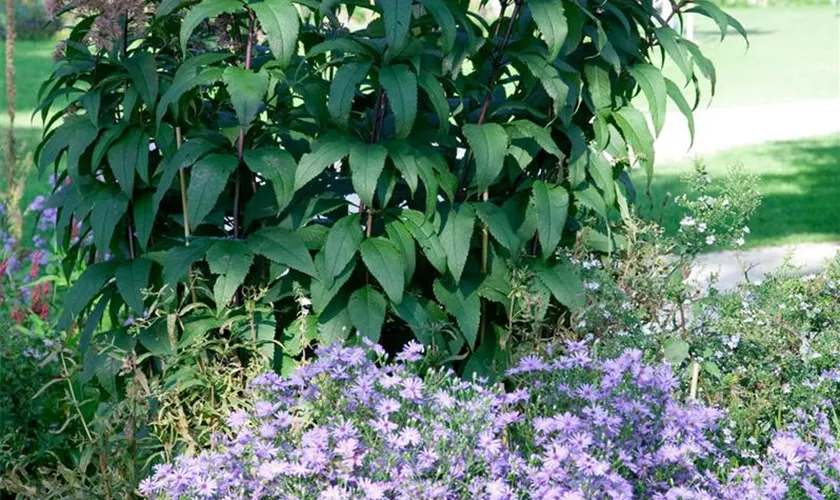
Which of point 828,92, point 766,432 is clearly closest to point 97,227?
point 766,432

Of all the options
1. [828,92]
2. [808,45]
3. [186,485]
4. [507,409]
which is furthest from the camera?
[808,45]

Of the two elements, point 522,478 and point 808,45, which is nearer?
point 522,478

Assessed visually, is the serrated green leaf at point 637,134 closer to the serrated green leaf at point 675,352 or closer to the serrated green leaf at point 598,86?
the serrated green leaf at point 598,86

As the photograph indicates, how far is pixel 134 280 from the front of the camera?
12.0 ft

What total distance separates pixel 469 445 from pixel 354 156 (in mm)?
1097

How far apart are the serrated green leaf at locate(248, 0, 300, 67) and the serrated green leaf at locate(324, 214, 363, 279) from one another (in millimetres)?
508

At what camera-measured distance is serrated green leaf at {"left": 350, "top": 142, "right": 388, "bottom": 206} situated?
3.37m

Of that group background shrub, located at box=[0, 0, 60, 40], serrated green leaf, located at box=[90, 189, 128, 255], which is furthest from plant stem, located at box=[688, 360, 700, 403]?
background shrub, located at box=[0, 0, 60, 40]

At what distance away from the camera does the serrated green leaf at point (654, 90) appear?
3812mm

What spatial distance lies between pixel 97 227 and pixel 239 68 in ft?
2.09

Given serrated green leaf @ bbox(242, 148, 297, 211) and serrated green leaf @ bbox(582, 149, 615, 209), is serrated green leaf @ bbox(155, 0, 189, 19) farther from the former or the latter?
serrated green leaf @ bbox(582, 149, 615, 209)

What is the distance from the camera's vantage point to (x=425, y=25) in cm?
381

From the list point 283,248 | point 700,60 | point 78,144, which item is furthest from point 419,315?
point 700,60

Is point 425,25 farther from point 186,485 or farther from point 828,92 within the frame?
point 828,92
